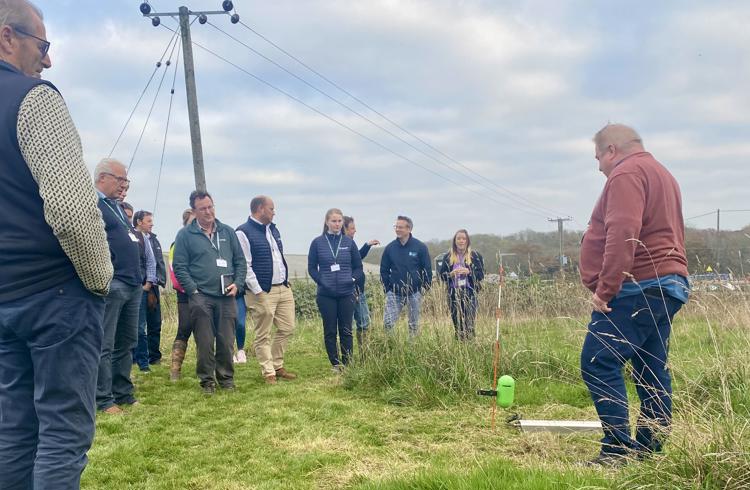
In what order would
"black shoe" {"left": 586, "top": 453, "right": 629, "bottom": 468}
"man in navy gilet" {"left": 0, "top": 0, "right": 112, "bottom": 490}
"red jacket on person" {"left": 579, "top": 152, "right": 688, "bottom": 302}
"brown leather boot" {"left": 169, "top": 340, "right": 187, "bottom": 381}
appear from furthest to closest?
"brown leather boot" {"left": 169, "top": 340, "right": 187, "bottom": 381} → "red jacket on person" {"left": 579, "top": 152, "right": 688, "bottom": 302} → "black shoe" {"left": 586, "top": 453, "right": 629, "bottom": 468} → "man in navy gilet" {"left": 0, "top": 0, "right": 112, "bottom": 490}

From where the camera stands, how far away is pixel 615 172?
3.24 m

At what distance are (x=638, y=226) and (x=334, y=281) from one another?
165 inches

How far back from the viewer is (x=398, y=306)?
7.73 meters

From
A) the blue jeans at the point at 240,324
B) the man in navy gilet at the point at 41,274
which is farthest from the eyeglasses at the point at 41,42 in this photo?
the blue jeans at the point at 240,324

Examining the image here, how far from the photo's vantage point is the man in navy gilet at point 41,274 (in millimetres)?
1984

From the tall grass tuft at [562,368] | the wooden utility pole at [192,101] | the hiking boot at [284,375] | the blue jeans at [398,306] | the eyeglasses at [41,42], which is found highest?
the wooden utility pole at [192,101]

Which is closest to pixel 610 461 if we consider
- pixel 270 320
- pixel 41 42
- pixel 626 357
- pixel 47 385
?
pixel 626 357

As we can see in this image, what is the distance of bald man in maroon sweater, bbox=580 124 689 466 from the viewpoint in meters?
3.12

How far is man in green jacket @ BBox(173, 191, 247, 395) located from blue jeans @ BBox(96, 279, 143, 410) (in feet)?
1.97

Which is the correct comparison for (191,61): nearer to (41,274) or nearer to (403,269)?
(403,269)

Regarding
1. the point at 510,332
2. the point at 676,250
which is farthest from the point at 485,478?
the point at 510,332

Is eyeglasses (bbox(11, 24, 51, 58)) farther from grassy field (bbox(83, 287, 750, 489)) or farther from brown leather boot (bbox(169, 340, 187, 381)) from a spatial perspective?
brown leather boot (bbox(169, 340, 187, 381))

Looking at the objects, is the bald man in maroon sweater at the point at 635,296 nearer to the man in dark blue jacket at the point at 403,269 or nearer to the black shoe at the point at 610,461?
the black shoe at the point at 610,461

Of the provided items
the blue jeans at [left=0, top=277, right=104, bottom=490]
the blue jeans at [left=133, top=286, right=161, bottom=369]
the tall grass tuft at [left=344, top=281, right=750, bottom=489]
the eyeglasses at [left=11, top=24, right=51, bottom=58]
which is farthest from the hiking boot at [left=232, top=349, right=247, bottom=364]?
the eyeglasses at [left=11, top=24, right=51, bottom=58]
